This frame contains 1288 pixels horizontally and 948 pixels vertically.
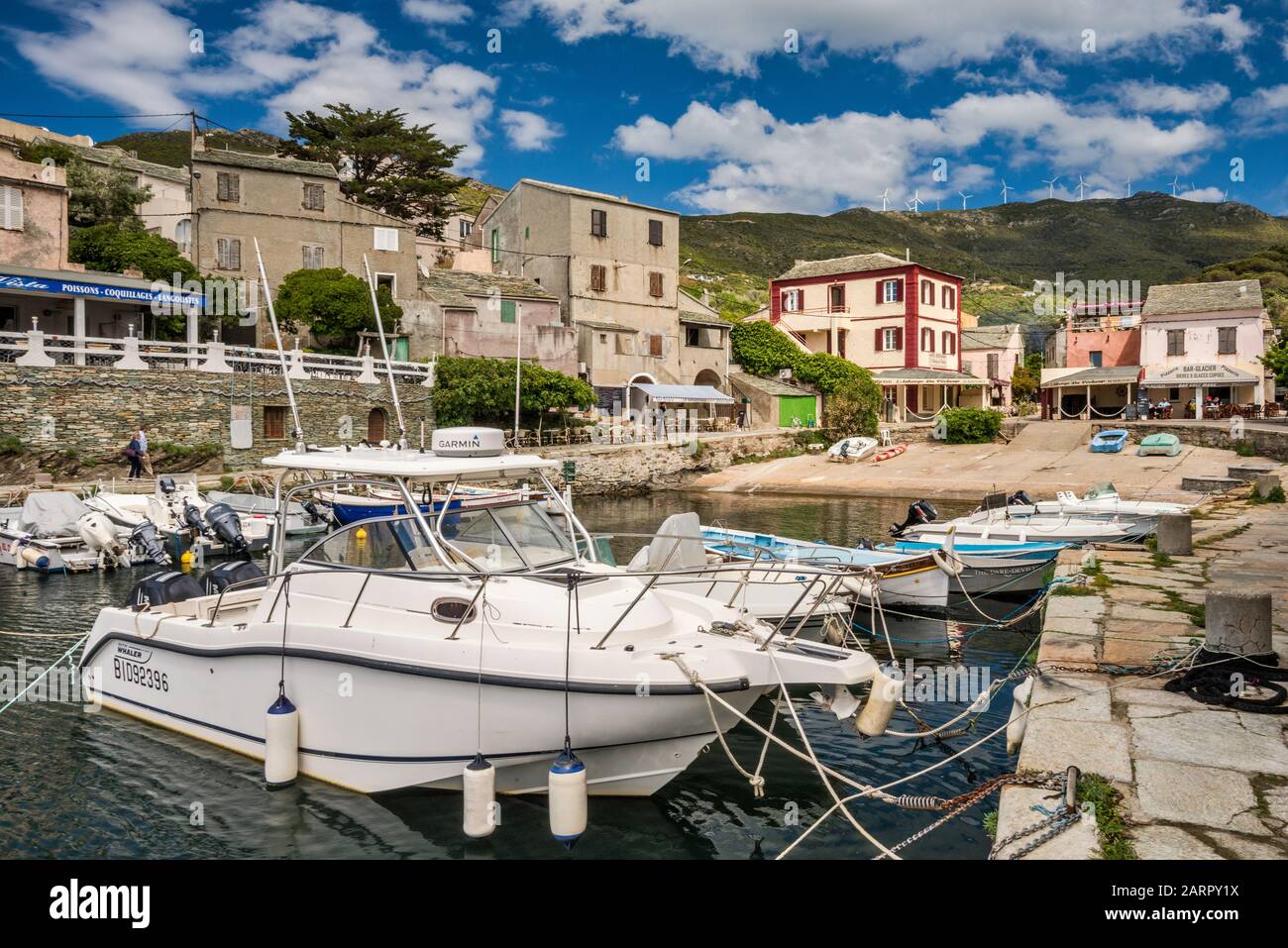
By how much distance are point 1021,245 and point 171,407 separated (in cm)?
19090

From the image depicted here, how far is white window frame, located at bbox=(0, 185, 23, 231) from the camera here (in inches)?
1399

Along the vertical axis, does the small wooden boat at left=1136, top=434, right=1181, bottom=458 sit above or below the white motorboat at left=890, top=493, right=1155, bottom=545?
above

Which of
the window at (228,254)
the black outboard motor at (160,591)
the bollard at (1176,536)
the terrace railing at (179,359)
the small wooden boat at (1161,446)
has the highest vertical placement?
the window at (228,254)

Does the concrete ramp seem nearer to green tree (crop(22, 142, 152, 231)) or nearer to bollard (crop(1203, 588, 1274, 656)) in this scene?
bollard (crop(1203, 588, 1274, 656))

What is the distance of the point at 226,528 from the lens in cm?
2153

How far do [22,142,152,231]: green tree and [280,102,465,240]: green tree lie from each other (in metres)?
10.1

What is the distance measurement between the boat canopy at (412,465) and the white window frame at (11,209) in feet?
118

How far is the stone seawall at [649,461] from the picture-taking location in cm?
3944

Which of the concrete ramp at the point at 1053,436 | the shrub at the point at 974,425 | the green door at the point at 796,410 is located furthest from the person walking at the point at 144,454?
the concrete ramp at the point at 1053,436

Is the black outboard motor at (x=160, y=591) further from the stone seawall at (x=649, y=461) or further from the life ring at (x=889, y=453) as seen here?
the life ring at (x=889, y=453)

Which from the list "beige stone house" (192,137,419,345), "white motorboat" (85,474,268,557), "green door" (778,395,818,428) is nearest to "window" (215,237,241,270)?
"beige stone house" (192,137,419,345)

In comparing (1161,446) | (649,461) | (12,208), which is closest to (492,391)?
(649,461)

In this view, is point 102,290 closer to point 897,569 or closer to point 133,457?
point 133,457
